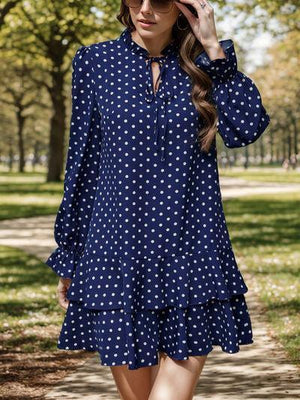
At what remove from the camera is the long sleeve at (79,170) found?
3453 millimetres

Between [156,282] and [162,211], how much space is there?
247 millimetres

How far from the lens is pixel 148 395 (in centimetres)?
327

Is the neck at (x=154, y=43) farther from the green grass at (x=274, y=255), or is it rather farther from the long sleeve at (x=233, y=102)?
the green grass at (x=274, y=255)

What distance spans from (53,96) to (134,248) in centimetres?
3731

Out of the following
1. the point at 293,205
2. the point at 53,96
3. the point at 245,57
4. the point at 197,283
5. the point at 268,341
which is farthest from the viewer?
the point at 245,57

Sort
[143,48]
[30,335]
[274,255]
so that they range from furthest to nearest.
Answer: [274,255] → [30,335] → [143,48]

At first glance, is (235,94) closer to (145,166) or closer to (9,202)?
(145,166)

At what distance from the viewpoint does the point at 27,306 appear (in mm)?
10078

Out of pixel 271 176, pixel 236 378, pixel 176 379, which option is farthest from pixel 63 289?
pixel 271 176

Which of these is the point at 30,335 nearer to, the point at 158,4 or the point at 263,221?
the point at 158,4

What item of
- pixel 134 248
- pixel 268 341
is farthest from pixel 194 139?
pixel 268 341

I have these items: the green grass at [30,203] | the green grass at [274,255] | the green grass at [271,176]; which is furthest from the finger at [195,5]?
the green grass at [271,176]

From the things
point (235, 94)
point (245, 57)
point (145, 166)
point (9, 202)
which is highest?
point (245, 57)

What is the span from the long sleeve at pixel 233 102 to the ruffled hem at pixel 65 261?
0.69 meters
